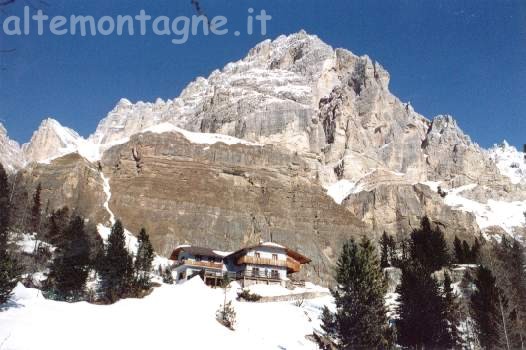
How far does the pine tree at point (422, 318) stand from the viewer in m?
36.4

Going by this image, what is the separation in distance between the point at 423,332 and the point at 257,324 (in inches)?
488

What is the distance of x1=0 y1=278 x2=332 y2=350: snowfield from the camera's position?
20.4 metres

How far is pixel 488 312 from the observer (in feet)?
129

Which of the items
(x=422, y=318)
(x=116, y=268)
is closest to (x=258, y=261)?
(x=116, y=268)

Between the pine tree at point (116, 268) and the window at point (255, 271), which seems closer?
the pine tree at point (116, 268)

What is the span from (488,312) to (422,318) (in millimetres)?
6387

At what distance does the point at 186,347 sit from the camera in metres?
22.8

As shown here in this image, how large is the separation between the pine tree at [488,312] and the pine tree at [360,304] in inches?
426

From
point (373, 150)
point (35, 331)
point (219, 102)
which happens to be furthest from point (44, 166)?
point (373, 150)

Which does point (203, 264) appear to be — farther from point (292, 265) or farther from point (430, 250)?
point (430, 250)

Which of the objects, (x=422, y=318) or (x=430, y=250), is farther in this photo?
(x=430, y=250)

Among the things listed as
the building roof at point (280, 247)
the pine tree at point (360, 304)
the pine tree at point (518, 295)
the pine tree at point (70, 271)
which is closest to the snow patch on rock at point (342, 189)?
the building roof at point (280, 247)

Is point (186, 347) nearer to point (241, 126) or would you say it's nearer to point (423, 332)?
point (423, 332)

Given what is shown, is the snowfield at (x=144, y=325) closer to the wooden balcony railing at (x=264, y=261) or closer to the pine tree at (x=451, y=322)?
the pine tree at (x=451, y=322)
